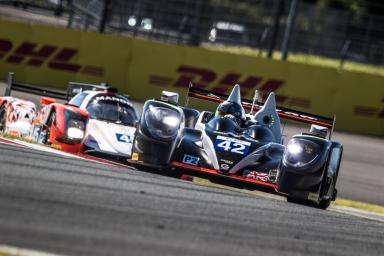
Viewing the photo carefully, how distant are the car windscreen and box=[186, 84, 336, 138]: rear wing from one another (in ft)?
5.81

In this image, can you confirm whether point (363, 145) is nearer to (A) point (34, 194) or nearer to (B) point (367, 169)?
(B) point (367, 169)

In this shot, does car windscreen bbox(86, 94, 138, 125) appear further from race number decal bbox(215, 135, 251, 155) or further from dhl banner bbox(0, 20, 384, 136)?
dhl banner bbox(0, 20, 384, 136)

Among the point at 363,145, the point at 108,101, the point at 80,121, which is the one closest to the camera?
the point at 80,121

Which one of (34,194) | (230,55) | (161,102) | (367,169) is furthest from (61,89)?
(34,194)

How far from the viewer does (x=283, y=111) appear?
11.8 metres

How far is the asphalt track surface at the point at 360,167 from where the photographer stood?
49.2ft

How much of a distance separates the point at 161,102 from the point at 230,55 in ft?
37.7

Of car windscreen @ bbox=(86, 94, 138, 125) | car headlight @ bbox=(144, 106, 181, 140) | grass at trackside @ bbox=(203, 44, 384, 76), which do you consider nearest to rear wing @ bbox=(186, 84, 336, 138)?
car headlight @ bbox=(144, 106, 181, 140)

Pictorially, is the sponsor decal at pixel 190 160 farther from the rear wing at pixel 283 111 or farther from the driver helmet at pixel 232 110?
the rear wing at pixel 283 111

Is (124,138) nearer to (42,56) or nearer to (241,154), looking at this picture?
(241,154)

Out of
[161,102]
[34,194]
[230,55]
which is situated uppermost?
[230,55]

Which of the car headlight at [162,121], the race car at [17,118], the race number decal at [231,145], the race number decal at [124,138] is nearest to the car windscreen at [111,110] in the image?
the race number decal at [124,138]

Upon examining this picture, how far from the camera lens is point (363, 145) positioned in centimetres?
2075

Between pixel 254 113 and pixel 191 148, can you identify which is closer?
pixel 191 148
